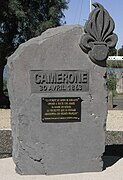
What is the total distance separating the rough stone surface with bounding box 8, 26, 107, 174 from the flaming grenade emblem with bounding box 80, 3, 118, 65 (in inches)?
5.1

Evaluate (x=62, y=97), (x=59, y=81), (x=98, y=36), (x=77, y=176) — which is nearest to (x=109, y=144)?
(x=77, y=176)

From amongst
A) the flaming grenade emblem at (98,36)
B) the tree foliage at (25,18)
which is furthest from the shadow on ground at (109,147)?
the tree foliage at (25,18)

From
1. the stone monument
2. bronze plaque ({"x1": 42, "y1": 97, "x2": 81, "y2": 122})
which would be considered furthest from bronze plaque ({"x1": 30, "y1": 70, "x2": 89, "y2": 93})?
bronze plaque ({"x1": 42, "y1": 97, "x2": 81, "y2": 122})

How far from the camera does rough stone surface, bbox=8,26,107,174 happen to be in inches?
268

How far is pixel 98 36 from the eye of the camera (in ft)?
23.1

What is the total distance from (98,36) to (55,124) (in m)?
1.60

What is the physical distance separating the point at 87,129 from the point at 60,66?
1129 mm

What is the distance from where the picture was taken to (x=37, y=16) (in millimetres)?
18500

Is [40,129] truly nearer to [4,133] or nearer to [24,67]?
→ [24,67]

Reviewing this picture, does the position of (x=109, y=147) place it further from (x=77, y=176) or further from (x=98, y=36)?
(x=98, y=36)

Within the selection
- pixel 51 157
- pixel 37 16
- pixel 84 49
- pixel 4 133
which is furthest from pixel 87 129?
pixel 37 16

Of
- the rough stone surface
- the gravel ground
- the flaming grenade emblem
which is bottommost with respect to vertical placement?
the gravel ground

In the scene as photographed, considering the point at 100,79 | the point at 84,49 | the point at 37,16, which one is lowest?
the point at 100,79

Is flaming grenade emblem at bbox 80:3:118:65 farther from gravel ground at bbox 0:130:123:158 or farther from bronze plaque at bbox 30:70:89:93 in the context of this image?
gravel ground at bbox 0:130:123:158
